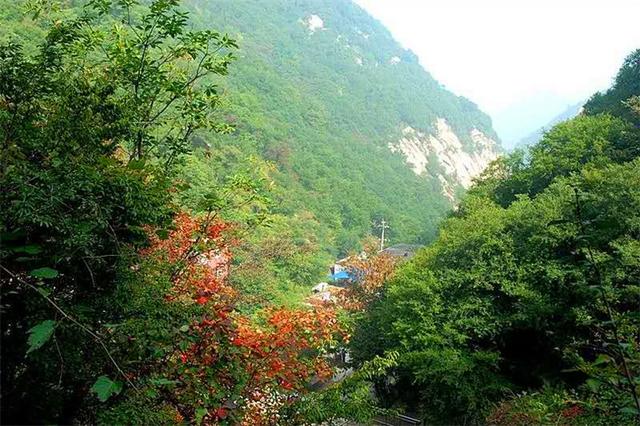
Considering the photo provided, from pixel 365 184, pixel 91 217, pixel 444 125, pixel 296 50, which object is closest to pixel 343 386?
pixel 91 217

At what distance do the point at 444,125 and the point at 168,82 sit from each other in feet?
361

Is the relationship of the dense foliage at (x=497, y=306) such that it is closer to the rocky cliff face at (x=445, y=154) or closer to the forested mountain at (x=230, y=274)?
the forested mountain at (x=230, y=274)

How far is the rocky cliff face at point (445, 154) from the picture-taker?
92.4m

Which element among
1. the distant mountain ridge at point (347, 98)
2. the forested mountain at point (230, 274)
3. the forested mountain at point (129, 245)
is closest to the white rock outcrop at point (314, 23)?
the distant mountain ridge at point (347, 98)

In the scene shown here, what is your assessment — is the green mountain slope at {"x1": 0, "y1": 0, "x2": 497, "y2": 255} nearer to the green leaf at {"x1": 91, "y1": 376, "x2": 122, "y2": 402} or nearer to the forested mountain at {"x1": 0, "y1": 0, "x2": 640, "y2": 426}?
the forested mountain at {"x1": 0, "y1": 0, "x2": 640, "y2": 426}

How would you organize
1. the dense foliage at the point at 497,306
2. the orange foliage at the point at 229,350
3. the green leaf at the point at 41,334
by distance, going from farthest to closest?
1. the dense foliage at the point at 497,306
2. the orange foliage at the point at 229,350
3. the green leaf at the point at 41,334

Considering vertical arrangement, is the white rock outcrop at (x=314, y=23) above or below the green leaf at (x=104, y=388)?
above

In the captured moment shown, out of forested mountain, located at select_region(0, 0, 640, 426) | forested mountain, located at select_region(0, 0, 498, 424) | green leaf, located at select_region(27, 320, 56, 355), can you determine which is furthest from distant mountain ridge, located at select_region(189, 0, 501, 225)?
green leaf, located at select_region(27, 320, 56, 355)

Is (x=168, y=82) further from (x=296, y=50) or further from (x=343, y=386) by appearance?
(x=296, y=50)

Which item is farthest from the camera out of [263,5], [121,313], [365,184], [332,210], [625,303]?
→ [263,5]

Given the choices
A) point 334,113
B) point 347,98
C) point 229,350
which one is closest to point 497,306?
point 229,350

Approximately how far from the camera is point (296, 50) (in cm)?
10056

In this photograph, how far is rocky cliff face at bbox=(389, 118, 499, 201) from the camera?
9238 centimetres

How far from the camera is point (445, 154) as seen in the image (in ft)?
336
